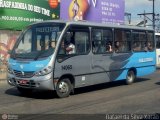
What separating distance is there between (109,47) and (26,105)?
16.8ft

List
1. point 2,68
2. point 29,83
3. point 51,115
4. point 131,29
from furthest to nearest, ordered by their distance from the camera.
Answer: point 2,68, point 131,29, point 29,83, point 51,115

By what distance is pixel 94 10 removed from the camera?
30.9 m

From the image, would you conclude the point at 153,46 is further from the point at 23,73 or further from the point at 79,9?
the point at 79,9

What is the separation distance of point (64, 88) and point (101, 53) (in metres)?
2.49

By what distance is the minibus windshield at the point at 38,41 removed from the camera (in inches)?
498

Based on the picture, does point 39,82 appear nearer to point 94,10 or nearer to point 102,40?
point 102,40

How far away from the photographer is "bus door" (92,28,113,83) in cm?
1435

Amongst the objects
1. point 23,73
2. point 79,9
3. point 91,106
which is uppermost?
point 79,9

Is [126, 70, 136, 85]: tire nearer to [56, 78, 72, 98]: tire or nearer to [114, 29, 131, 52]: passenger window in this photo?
[114, 29, 131, 52]: passenger window

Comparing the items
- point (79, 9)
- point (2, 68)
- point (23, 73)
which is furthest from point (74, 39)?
point (79, 9)

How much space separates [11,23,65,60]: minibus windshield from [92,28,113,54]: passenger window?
6.08ft

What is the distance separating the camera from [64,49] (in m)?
12.8

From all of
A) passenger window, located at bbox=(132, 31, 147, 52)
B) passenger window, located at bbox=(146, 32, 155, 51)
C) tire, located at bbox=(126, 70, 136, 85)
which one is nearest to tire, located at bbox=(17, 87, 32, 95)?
tire, located at bbox=(126, 70, 136, 85)

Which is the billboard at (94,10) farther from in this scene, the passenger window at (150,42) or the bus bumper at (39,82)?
the bus bumper at (39,82)
